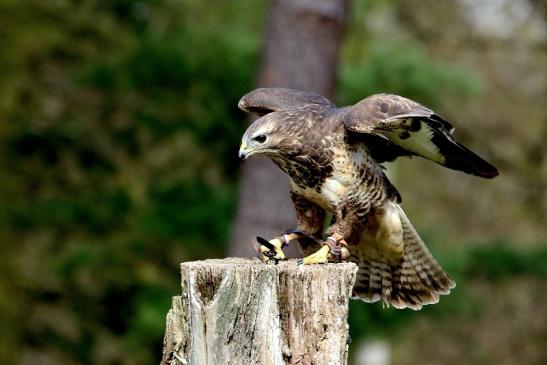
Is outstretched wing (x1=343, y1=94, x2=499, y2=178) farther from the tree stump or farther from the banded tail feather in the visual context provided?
the tree stump

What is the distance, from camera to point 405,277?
4.86 meters

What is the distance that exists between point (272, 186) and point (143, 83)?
232 cm

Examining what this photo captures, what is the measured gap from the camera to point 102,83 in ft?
31.5

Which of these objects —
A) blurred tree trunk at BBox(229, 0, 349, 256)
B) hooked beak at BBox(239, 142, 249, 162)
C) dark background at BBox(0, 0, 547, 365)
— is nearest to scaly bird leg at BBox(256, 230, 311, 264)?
hooked beak at BBox(239, 142, 249, 162)

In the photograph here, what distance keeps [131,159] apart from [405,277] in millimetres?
6074

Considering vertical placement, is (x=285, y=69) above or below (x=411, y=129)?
above

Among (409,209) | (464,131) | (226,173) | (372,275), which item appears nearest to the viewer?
(372,275)

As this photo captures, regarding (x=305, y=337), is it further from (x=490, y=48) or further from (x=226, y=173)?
(x=490, y=48)

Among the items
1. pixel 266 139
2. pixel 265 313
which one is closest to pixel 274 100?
pixel 266 139

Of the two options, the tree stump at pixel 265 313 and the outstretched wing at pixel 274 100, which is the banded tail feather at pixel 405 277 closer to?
the outstretched wing at pixel 274 100

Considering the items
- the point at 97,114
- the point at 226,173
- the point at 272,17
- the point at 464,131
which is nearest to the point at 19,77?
the point at 97,114

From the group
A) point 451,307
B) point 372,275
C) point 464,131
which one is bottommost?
point 372,275

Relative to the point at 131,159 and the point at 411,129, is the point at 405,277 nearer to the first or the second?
the point at 411,129

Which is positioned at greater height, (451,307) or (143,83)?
(143,83)
